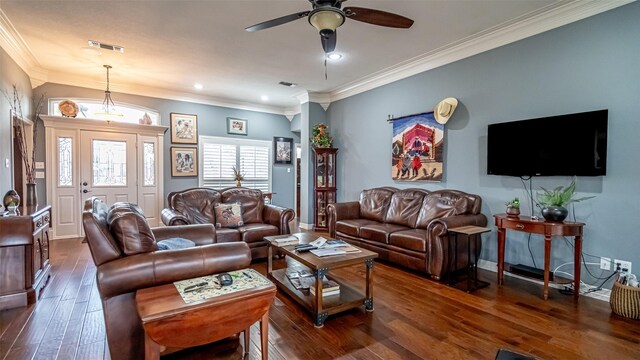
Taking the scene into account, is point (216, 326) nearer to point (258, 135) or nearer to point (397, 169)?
point (397, 169)

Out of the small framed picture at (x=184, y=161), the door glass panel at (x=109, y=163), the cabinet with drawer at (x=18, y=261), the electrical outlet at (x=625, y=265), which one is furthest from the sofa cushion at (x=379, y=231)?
the door glass panel at (x=109, y=163)

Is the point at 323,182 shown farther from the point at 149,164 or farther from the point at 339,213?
the point at 149,164

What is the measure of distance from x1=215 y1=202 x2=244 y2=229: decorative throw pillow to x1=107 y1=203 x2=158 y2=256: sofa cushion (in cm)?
220

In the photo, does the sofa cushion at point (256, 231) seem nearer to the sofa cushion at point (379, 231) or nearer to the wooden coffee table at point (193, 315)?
the sofa cushion at point (379, 231)

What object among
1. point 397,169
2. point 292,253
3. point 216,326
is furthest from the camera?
point 397,169

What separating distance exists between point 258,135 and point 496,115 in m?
5.21

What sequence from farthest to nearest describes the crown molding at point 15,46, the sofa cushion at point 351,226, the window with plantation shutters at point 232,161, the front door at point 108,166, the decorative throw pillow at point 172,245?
the window with plantation shutters at point 232,161
the front door at point 108,166
the sofa cushion at point 351,226
the crown molding at point 15,46
the decorative throw pillow at point 172,245

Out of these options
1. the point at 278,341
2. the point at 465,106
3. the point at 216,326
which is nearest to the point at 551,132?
the point at 465,106

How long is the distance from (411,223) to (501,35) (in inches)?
101

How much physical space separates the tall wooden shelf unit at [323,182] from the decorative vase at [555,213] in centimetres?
379

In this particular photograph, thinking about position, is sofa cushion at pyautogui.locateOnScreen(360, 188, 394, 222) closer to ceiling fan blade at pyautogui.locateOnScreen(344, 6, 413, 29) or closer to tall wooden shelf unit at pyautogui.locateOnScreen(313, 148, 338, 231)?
tall wooden shelf unit at pyautogui.locateOnScreen(313, 148, 338, 231)

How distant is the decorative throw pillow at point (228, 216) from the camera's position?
13.6 ft

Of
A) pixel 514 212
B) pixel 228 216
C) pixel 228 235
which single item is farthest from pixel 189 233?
pixel 514 212

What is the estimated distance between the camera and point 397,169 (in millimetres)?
4922
